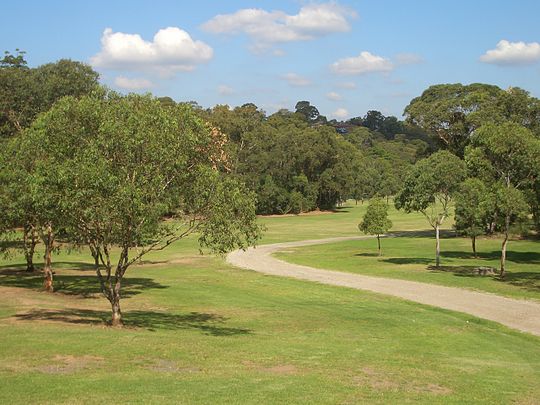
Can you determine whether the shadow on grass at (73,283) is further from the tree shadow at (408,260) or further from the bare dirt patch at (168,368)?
the tree shadow at (408,260)

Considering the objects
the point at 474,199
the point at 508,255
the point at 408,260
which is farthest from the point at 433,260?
the point at 474,199

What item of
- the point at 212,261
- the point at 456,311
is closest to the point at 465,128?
the point at 212,261

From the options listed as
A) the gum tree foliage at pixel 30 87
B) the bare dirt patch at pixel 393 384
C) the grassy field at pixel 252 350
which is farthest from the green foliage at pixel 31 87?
the bare dirt patch at pixel 393 384

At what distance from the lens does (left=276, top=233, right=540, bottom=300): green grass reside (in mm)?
37188

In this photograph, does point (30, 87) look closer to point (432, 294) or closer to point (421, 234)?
point (432, 294)

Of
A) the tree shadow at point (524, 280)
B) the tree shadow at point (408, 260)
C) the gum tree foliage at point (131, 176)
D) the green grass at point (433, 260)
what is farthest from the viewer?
the tree shadow at point (408, 260)

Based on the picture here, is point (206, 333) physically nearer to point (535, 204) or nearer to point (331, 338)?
point (331, 338)

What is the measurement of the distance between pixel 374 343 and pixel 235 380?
7.95m

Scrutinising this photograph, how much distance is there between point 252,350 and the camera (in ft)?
57.8

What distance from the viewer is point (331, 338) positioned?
68.2 ft

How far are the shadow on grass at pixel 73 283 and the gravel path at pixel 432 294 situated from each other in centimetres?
1048

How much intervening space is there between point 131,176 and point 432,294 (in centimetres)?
2019

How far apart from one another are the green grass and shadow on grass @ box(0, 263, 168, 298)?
16252 mm

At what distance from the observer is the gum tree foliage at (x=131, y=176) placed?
18234 millimetres
